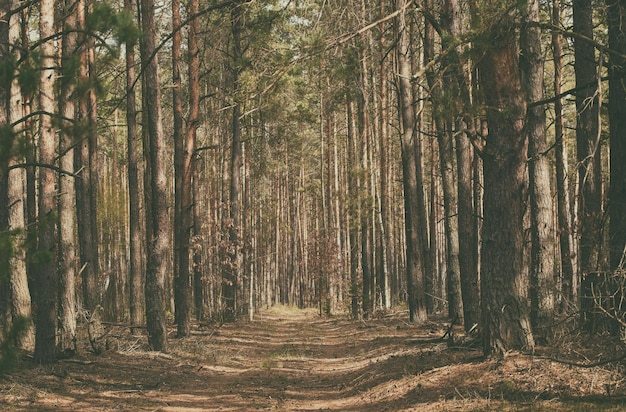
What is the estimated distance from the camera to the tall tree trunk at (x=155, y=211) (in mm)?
15664

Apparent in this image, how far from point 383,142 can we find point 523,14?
16858mm

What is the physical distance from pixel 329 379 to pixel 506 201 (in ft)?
17.3

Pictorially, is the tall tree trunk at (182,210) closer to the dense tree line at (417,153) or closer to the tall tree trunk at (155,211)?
the dense tree line at (417,153)

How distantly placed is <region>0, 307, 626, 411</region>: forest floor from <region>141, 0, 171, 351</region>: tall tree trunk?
771 mm

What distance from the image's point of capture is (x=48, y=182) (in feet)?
43.6

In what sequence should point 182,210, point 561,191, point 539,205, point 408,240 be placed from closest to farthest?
point 539,205 → point 561,191 → point 408,240 → point 182,210

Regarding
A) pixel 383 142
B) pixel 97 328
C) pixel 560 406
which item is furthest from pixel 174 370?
pixel 383 142

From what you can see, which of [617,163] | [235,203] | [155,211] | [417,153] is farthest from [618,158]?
[235,203]

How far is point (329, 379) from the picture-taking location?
537 inches

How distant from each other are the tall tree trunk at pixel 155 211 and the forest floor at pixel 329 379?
0.77 meters

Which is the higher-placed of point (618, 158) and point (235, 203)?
point (235, 203)

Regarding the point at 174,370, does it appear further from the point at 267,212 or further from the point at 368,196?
the point at 267,212

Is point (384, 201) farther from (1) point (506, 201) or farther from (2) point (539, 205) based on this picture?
(1) point (506, 201)

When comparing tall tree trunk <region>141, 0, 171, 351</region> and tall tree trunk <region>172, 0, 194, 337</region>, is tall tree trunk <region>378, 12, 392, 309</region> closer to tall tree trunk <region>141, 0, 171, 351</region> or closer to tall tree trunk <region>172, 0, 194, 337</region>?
tall tree trunk <region>172, 0, 194, 337</region>
